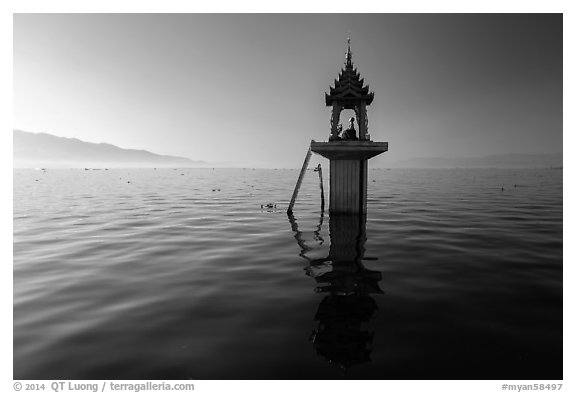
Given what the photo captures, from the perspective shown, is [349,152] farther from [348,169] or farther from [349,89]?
[349,89]

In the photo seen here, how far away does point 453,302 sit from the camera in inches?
264

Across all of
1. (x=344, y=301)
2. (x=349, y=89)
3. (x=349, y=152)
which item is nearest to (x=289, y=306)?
(x=344, y=301)

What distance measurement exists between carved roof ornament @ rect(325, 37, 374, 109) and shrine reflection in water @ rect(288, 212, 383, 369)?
794cm

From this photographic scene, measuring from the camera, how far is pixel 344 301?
687cm

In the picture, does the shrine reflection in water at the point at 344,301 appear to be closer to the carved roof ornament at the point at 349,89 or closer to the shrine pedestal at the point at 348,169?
the shrine pedestal at the point at 348,169

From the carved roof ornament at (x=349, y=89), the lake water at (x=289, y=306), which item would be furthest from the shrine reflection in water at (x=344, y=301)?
the carved roof ornament at (x=349, y=89)

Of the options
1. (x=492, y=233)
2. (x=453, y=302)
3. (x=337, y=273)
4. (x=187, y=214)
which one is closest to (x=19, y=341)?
(x=337, y=273)

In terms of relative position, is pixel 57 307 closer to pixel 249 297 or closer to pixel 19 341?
pixel 19 341

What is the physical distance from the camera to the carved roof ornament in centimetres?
1642

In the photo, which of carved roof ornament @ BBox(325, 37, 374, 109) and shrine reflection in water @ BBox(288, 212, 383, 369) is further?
carved roof ornament @ BBox(325, 37, 374, 109)

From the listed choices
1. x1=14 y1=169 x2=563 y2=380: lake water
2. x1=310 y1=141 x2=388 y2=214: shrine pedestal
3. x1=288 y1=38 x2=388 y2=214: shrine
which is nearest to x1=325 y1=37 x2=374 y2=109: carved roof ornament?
x1=288 y1=38 x2=388 y2=214: shrine

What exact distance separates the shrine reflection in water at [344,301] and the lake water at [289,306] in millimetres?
33

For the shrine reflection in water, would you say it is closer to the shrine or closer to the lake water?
the lake water

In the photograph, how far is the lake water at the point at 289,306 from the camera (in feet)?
15.4
